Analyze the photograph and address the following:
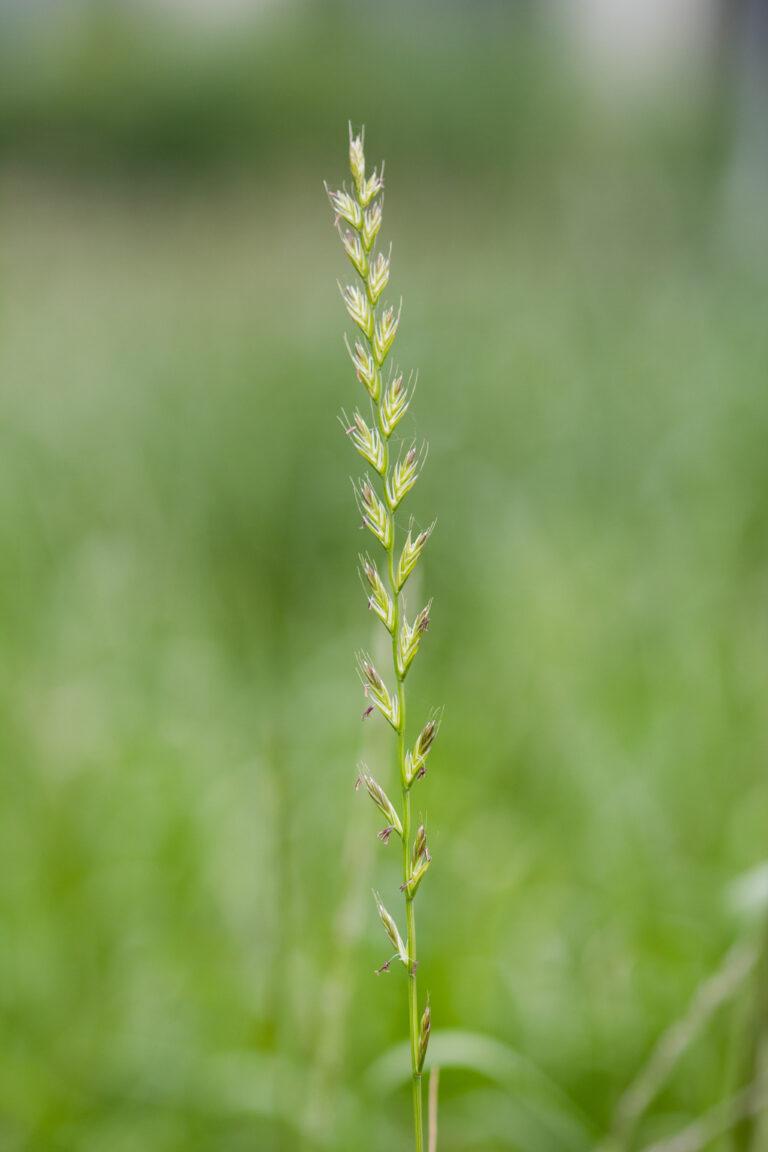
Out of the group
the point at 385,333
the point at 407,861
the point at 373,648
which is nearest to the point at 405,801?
the point at 407,861

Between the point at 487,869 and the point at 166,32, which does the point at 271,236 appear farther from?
the point at 166,32

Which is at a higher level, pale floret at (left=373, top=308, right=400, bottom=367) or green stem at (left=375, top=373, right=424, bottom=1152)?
pale floret at (left=373, top=308, right=400, bottom=367)

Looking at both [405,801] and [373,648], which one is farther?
[373,648]

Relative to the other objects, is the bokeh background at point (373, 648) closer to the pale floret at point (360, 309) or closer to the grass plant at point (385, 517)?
the grass plant at point (385, 517)

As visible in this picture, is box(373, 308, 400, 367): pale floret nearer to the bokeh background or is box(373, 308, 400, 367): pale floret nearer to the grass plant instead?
the grass plant

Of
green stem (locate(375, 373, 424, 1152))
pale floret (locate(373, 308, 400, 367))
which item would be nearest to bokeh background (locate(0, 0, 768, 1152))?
green stem (locate(375, 373, 424, 1152))

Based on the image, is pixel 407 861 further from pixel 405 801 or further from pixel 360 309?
pixel 360 309

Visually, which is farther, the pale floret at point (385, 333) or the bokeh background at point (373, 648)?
the bokeh background at point (373, 648)

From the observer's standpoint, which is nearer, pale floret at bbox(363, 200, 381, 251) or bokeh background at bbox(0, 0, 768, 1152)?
pale floret at bbox(363, 200, 381, 251)


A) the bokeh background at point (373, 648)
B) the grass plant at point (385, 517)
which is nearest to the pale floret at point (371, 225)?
the grass plant at point (385, 517)
